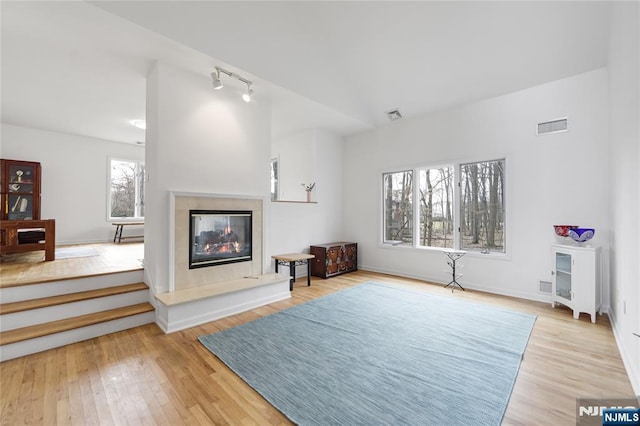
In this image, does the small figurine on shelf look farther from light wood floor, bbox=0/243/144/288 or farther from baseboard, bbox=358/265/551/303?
light wood floor, bbox=0/243/144/288

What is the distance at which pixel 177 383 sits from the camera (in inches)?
75.3

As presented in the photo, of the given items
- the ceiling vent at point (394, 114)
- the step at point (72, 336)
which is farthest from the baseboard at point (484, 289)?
the step at point (72, 336)

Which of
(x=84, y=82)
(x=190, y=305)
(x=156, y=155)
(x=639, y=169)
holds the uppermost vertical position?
(x=84, y=82)

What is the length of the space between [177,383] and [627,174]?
3.80m

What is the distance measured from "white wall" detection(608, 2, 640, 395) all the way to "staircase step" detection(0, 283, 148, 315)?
4.54 m

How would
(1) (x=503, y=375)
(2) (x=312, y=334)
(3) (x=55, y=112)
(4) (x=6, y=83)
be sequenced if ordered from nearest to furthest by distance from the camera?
(1) (x=503, y=375), (2) (x=312, y=334), (4) (x=6, y=83), (3) (x=55, y=112)

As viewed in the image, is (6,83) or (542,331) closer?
(542,331)

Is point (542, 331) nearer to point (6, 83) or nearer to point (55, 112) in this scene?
point (6, 83)

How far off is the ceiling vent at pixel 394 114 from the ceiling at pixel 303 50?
0.12 metres

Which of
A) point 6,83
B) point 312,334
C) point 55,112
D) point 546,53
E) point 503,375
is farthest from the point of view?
point 55,112

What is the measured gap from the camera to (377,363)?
7.03ft

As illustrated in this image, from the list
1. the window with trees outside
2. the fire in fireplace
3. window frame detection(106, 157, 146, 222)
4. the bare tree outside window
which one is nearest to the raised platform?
the fire in fireplace

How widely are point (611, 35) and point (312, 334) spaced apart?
4355 mm

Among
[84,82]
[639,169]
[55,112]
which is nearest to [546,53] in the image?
[639,169]
